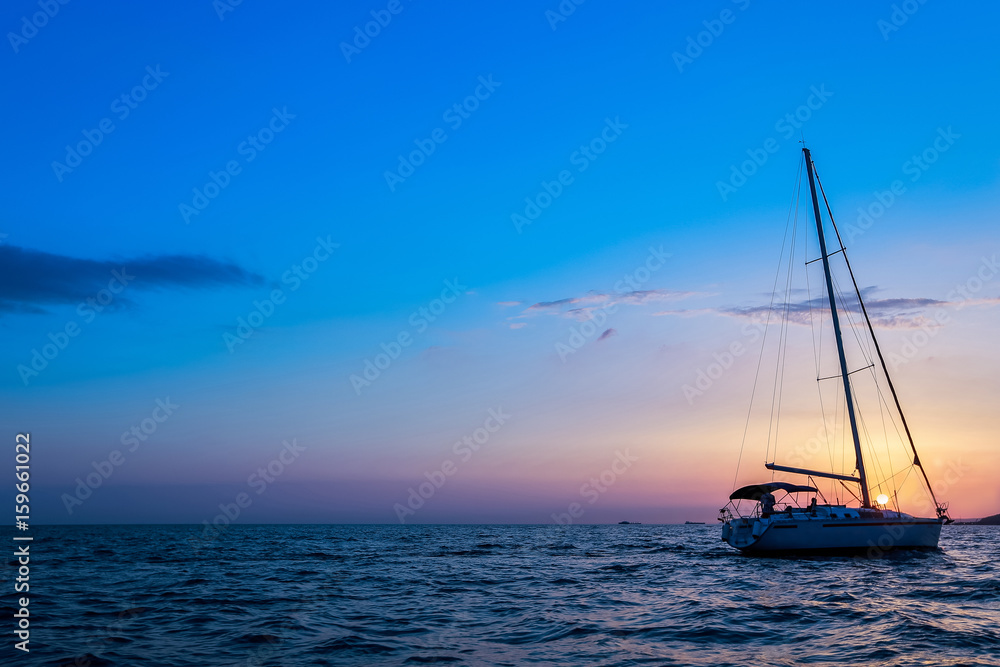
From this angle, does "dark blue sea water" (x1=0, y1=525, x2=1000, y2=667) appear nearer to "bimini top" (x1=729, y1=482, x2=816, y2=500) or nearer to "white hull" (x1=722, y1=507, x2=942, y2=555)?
"white hull" (x1=722, y1=507, x2=942, y2=555)

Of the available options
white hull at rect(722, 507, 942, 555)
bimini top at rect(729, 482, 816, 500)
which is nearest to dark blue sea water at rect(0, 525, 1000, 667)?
white hull at rect(722, 507, 942, 555)

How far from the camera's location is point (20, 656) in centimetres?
1480

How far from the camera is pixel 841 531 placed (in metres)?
37.4

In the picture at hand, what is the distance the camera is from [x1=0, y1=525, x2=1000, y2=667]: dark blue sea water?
14.9 metres

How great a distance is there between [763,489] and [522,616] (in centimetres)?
2886

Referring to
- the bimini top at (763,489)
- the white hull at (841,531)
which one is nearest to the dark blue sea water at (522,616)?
the white hull at (841,531)

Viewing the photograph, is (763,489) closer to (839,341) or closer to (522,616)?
(839,341)

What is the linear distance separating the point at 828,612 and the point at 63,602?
25.4 metres

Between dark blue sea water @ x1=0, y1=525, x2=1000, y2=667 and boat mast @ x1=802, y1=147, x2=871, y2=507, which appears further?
boat mast @ x1=802, y1=147, x2=871, y2=507

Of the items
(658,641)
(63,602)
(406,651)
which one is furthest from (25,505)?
(658,641)

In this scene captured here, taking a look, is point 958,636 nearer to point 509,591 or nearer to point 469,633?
point 469,633

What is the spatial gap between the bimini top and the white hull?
159 inches

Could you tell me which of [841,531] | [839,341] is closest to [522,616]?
[841,531]

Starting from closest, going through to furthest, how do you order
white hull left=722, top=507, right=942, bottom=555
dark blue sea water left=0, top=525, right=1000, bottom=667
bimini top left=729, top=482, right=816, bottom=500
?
1. dark blue sea water left=0, top=525, right=1000, bottom=667
2. white hull left=722, top=507, right=942, bottom=555
3. bimini top left=729, top=482, right=816, bottom=500
